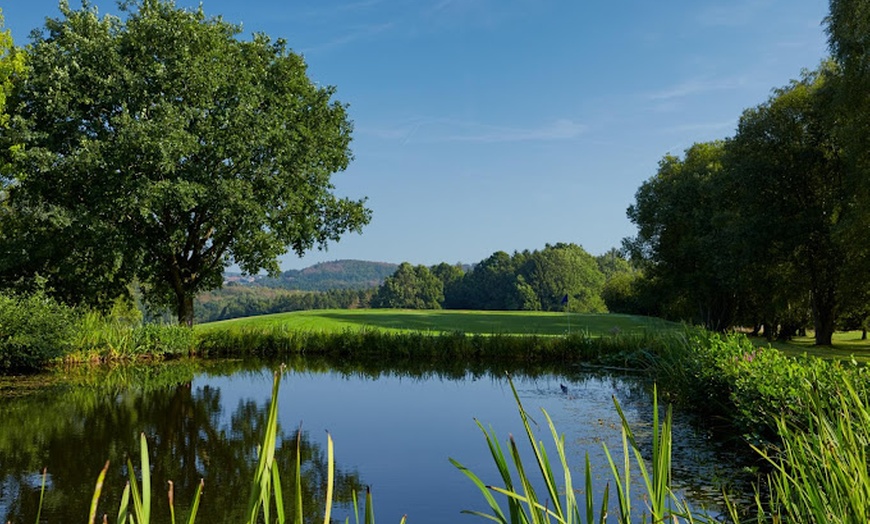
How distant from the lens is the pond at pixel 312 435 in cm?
641

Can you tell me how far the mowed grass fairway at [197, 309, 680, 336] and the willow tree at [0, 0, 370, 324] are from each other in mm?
5392

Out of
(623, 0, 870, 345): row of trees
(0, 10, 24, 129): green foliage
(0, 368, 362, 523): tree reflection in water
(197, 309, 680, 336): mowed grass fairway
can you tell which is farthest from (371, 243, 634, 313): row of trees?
(0, 368, 362, 523): tree reflection in water

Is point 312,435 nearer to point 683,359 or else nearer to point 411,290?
point 683,359

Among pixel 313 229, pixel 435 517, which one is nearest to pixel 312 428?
pixel 435 517

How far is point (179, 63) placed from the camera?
1806cm

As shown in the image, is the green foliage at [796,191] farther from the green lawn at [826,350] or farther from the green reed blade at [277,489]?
the green reed blade at [277,489]

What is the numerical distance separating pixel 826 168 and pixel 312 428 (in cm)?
2319

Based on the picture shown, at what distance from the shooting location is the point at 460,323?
28.8 metres

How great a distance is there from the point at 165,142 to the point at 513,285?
69070 mm

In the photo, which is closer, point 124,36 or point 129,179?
point 129,179

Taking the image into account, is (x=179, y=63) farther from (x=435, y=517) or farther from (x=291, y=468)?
(x=435, y=517)

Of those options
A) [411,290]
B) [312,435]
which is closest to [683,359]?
[312,435]

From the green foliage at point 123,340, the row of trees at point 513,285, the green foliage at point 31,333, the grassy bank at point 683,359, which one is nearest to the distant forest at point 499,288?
the row of trees at point 513,285

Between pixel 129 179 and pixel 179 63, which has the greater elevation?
pixel 179 63
